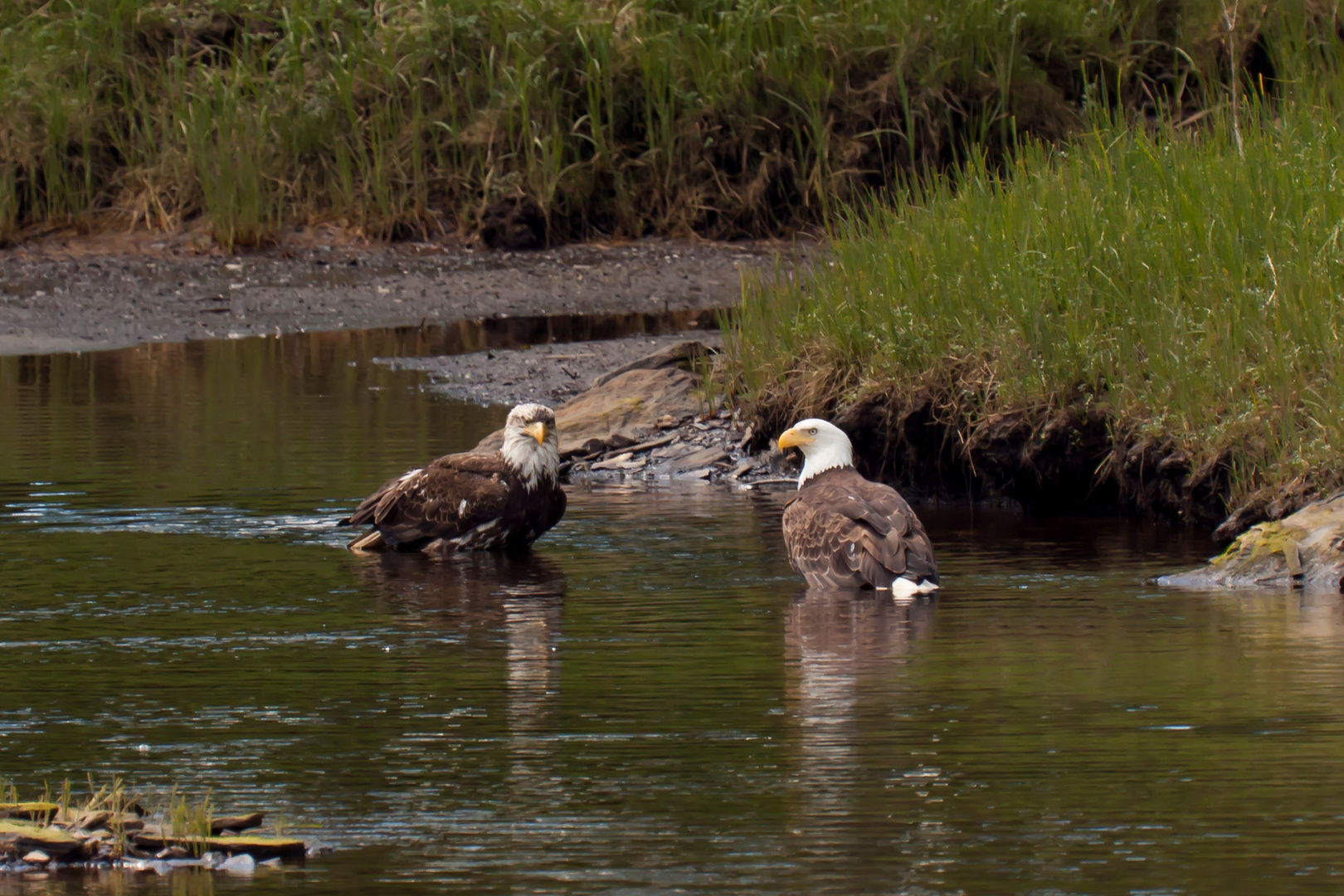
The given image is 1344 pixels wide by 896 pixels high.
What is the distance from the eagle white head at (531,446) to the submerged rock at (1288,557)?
9.06ft

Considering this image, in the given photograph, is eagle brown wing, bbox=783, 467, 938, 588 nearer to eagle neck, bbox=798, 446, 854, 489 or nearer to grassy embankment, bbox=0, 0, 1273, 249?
eagle neck, bbox=798, 446, 854, 489

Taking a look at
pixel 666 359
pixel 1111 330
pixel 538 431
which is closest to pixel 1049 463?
pixel 1111 330

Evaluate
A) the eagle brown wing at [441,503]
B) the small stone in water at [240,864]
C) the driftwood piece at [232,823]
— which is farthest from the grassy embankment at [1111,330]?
the small stone in water at [240,864]

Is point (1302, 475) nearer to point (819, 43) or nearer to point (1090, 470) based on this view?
point (1090, 470)

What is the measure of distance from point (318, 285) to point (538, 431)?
34.7ft

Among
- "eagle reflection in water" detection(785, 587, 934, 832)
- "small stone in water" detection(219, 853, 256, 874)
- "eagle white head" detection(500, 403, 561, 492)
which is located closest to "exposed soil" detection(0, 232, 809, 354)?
"eagle white head" detection(500, 403, 561, 492)

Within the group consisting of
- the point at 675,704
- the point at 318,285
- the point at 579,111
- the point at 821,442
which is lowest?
the point at 675,704

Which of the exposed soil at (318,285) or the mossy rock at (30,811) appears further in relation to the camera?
the exposed soil at (318,285)

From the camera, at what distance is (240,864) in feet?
14.3

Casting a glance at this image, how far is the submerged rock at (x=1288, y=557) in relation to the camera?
7.83 m

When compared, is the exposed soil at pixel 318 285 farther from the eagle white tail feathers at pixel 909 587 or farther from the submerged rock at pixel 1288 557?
the eagle white tail feathers at pixel 909 587

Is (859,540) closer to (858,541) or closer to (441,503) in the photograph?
(858,541)

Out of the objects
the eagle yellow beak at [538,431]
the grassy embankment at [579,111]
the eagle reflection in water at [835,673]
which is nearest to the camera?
the eagle reflection in water at [835,673]

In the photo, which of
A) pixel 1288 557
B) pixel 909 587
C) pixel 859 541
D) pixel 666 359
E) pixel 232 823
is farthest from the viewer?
pixel 666 359
